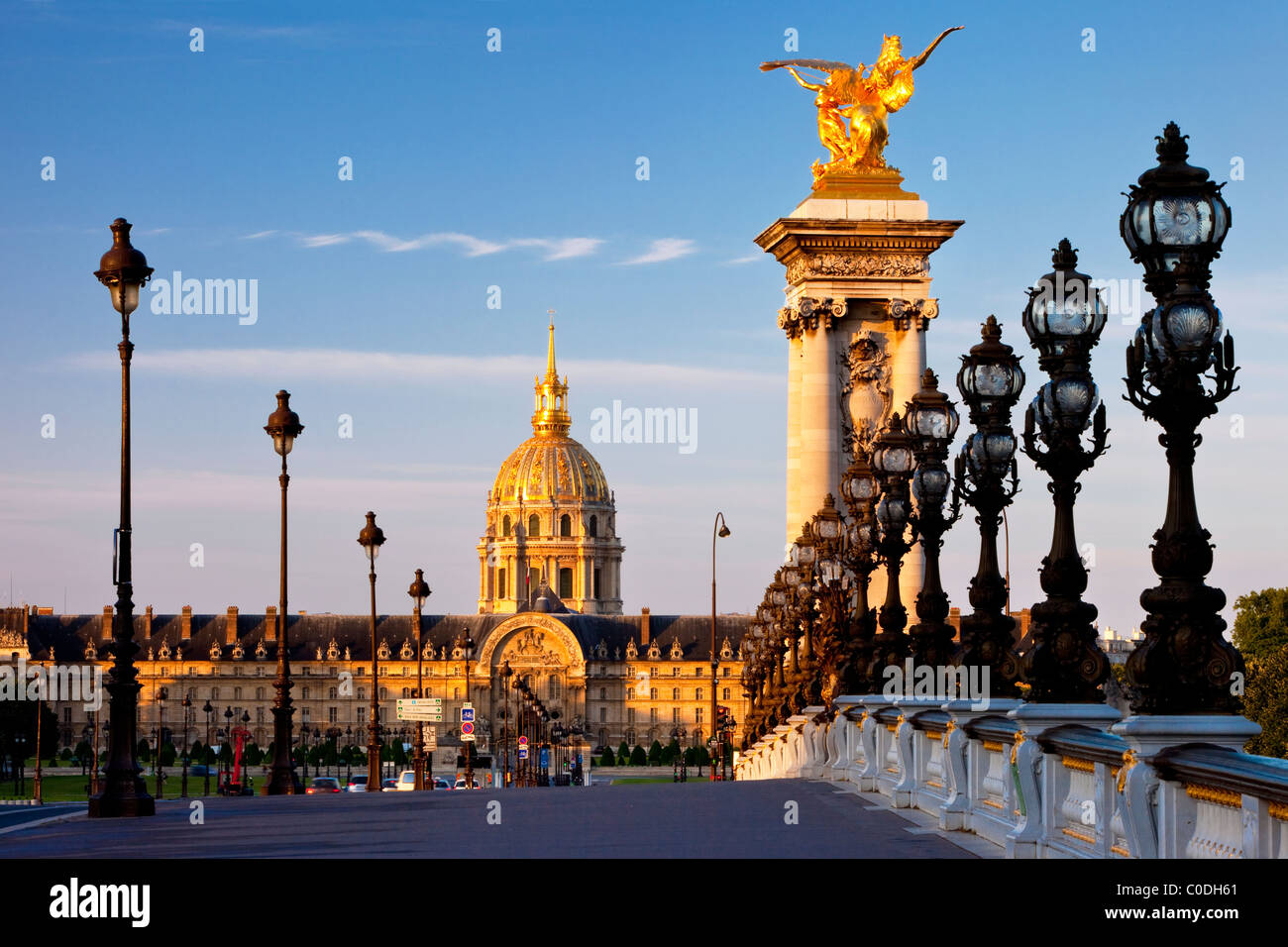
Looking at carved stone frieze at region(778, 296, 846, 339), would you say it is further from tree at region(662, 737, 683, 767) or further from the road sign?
tree at region(662, 737, 683, 767)

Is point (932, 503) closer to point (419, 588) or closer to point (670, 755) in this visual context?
point (419, 588)

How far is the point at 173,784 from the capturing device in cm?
15162

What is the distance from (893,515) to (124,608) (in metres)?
10.7

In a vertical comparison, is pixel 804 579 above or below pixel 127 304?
below

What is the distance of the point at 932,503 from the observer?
26953 mm

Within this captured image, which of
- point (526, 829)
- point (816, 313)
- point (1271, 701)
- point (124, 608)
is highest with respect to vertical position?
point (816, 313)

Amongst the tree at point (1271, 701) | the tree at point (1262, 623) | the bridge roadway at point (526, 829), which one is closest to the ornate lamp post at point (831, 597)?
the bridge roadway at point (526, 829)

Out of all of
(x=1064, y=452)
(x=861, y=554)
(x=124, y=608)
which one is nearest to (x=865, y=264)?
(x=861, y=554)

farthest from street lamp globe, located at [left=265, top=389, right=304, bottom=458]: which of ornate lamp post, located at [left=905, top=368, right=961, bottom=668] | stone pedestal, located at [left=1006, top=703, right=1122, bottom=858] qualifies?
stone pedestal, located at [left=1006, top=703, right=1122, bottom=858]

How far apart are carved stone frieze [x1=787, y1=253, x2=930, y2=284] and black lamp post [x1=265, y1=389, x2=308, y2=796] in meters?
17.2

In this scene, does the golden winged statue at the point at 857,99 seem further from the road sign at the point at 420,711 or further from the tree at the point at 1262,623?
the tree at the point at 1262,623
